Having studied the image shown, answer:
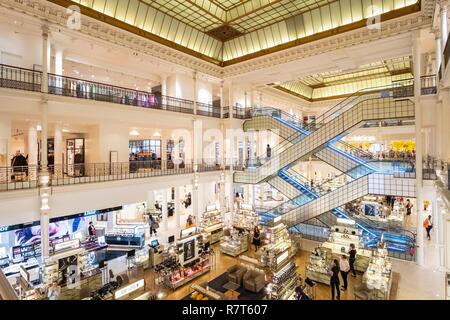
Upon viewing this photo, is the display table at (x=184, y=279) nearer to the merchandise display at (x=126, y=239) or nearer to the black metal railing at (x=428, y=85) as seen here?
the merchandise display at (x=126, y=239)

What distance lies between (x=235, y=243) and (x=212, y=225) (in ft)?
8.50

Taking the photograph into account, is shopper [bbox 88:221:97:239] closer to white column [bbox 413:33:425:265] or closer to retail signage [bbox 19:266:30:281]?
retail signage [bbox 19:266:30:281]

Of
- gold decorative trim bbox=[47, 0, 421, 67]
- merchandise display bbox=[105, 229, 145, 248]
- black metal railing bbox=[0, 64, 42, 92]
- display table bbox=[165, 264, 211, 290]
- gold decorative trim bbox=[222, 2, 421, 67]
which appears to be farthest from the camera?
merchandise display bbox=[105, 229, 145, 248]

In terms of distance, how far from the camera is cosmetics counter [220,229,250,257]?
12805 mm

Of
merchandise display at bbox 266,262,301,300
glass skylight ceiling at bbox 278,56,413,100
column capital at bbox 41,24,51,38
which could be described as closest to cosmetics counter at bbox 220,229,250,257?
merchandise display at bbox 266,262,301,300

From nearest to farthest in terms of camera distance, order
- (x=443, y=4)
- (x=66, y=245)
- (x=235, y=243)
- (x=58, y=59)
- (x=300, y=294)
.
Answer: (x=300, y=294) → (x=443, y=4) → (x=66, y=245) → (x=58, y=59) → (x=235, y=243)

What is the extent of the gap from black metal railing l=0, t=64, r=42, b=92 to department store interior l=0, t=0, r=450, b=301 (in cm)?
7

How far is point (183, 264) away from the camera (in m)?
10.2

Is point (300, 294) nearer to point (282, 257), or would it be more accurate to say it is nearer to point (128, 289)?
point (282, 257)

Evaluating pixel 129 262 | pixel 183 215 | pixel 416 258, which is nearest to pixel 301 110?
pixel 183 215

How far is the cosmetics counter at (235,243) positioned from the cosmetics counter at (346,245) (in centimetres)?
379

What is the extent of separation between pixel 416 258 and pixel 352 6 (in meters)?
11.9

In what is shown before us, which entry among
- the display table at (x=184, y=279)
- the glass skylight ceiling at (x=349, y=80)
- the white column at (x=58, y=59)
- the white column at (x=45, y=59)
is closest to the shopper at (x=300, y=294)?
the display table at (x=184, y=279)

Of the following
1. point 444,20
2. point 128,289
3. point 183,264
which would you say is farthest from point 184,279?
point 444,20
